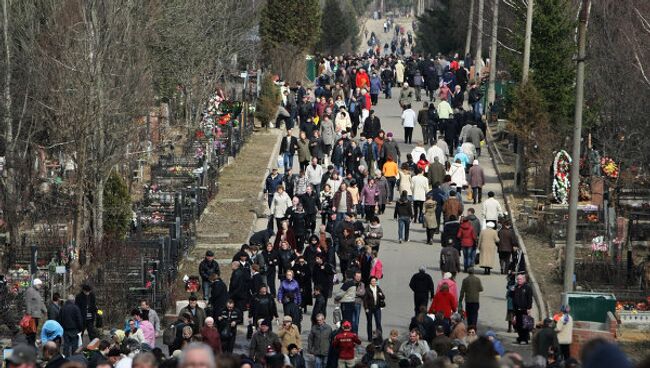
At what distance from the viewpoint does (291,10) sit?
58312 millimetres

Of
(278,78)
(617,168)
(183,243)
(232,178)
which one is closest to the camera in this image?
(183,243)

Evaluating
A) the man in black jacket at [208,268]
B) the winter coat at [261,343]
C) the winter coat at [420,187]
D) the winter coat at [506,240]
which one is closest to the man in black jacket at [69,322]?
the winter coat at [261,343]

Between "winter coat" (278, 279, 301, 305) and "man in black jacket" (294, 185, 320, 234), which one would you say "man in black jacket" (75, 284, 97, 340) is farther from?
"man in black jacket" (294, 185, 320, 234)

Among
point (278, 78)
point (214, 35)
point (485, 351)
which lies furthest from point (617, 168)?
point (485, 351)

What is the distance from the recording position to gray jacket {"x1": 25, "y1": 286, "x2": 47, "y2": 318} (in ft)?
85.3

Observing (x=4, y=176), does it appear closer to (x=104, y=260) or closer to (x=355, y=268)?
(x=104, y=260)

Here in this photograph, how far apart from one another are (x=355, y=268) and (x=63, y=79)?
346 inches

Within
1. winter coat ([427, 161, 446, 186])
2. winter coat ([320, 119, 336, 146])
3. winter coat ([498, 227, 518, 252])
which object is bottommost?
winter coat ([498, 227, 518, 252])

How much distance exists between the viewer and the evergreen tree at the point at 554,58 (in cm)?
4034

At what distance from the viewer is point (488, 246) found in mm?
29906

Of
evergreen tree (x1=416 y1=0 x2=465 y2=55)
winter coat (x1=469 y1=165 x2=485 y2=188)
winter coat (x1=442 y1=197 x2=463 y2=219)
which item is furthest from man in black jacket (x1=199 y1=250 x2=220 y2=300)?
evergreen tree (x1=416 y1=0 x2=465 y2=55)

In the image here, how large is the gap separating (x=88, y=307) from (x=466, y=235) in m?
7.30

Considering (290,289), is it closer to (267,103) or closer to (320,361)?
(320,361)

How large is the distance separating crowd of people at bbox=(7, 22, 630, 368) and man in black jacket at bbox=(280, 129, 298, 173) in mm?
38
